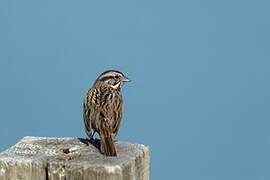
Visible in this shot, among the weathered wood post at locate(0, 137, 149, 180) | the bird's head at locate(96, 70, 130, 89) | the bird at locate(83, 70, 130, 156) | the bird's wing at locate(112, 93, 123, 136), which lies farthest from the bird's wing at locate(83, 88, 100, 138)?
the weathered wood post at locate(0, 137, 149, 180)

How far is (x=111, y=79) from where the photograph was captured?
4.05 m

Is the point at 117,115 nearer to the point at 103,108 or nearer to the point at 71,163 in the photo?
the point at 103,108

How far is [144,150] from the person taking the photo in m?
2.27

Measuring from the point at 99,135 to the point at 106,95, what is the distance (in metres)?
0.66

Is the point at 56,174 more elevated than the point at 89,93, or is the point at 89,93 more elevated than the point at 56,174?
the point at 89,93

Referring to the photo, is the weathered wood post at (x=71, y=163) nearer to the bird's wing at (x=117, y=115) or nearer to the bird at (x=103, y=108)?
the bird at (x=103, y=108)

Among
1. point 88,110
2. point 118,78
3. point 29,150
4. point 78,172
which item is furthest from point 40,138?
point 118,78

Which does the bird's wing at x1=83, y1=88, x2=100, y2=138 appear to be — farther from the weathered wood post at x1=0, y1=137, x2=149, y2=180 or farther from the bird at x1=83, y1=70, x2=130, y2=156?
the weathered wood post at x1=0, y1=137, x2=149, y2=180

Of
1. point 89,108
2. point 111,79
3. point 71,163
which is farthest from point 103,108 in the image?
point 71,163

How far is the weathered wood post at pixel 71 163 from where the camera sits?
1.96 m

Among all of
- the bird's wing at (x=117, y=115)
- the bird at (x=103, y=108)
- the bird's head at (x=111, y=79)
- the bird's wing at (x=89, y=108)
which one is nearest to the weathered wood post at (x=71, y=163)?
the bird at (x=103, y=108)

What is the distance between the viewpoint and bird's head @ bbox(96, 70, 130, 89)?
3989mm

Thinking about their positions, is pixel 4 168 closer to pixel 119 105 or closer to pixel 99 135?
pixel 99 135

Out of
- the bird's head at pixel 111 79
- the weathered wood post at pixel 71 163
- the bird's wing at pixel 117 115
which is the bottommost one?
the weathered wood post at pixel 71 163
